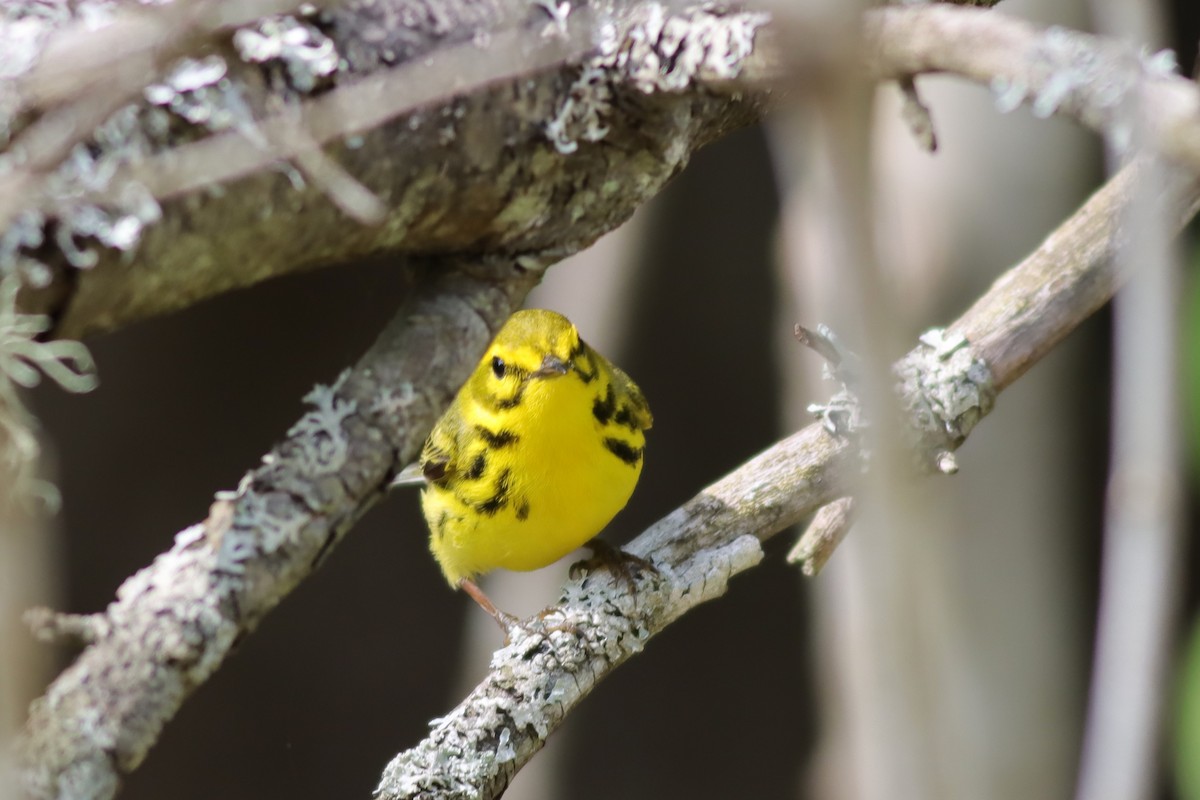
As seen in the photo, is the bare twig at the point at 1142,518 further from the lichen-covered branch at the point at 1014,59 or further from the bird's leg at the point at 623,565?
the bird's leg at the point at 623,565

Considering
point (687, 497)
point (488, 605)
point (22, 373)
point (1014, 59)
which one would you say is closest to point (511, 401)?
point (488, 605)

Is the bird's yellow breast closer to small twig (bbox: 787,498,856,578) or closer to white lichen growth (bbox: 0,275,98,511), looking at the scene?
small twig (bbox: 787,498,856,578)

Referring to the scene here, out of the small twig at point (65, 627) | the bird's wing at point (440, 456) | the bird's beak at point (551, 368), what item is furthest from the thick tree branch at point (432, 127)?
the bird's wing at point (440, 456)

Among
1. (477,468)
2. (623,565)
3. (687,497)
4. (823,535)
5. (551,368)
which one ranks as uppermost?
(687,497)

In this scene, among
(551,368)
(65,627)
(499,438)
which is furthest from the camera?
(499,438)

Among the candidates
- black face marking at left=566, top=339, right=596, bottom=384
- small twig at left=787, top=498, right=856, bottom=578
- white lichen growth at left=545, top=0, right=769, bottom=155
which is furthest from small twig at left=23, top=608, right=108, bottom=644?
black face marking at left=566, top=339, right=596, bottom=384

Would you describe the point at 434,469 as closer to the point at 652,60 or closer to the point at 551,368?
the point at 551,368

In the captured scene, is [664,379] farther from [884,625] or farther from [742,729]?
[884,625]

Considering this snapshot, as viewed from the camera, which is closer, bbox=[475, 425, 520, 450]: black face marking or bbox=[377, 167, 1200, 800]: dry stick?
bbox=[377, 167, 1200, 800]: dry stick
